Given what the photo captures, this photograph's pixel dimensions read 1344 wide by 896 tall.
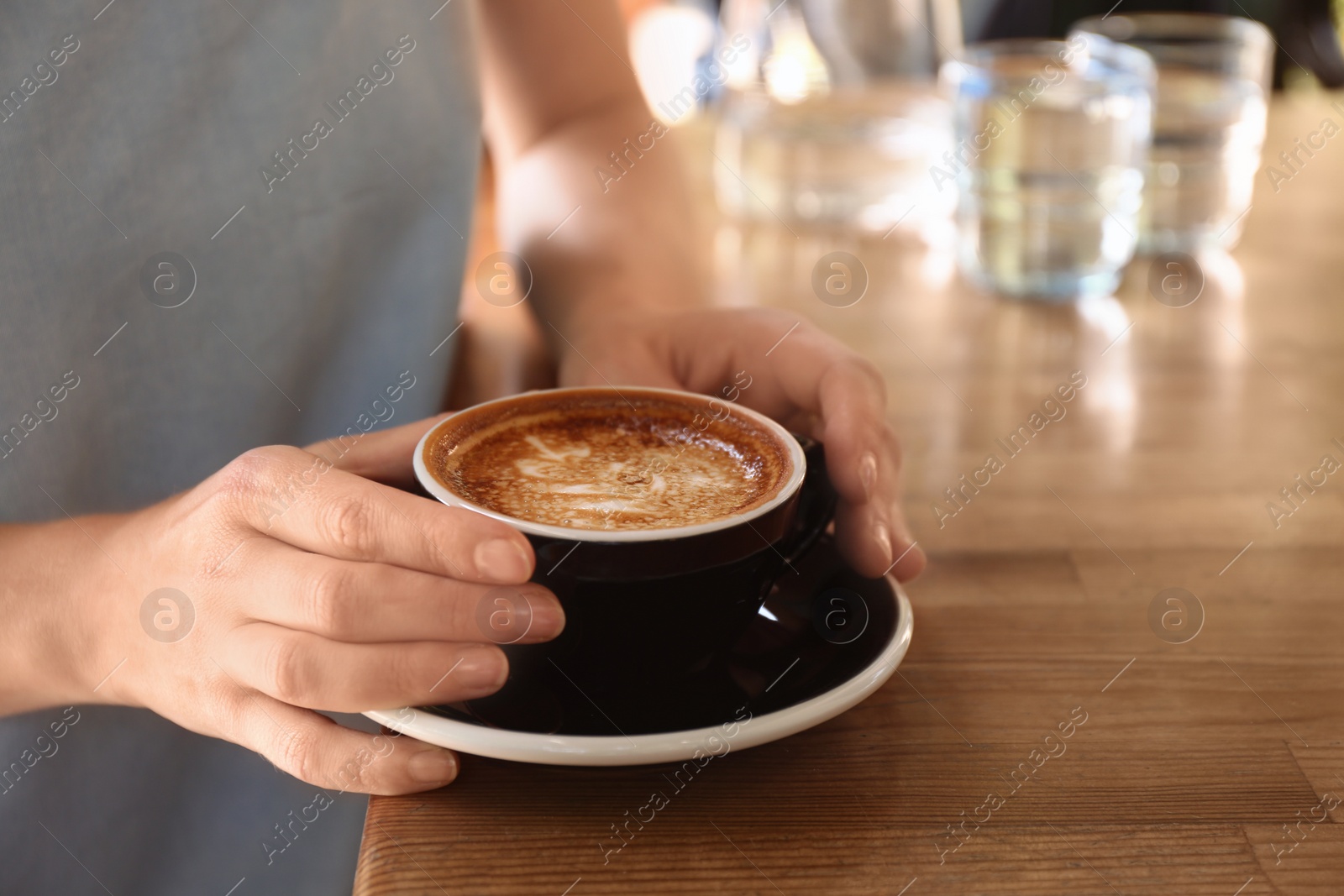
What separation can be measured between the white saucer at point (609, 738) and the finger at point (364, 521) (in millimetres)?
56

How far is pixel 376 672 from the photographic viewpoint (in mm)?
419

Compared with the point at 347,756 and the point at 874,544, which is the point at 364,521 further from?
the point at 874,544

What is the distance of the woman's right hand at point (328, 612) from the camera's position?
1.38ft

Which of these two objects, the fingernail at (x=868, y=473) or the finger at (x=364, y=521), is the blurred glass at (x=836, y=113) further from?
the finger at (x=364, y=521)

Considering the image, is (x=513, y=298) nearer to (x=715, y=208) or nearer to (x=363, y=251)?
(x=363, y=251)

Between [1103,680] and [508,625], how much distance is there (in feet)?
0.95

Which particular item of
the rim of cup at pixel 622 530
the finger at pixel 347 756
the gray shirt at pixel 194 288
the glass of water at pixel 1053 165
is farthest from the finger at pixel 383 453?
the glass of water at pixel 1053 165

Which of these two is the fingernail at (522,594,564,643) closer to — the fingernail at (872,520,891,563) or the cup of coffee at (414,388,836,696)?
the cup of coffee at (414,388,836,696)

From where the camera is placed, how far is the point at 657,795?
43 centimetres

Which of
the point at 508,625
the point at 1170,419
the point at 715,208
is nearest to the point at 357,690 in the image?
the point at 508,625

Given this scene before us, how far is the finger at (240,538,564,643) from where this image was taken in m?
0.42

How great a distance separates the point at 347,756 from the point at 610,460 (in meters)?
0.18

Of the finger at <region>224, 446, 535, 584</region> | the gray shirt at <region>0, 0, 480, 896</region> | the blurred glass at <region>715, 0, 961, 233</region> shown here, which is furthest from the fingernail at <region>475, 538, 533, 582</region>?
the blurred glass at <region>715, 0, 961, 233</region>

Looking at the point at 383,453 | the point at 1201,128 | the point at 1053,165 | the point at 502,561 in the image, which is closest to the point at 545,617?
the point at 502,561
